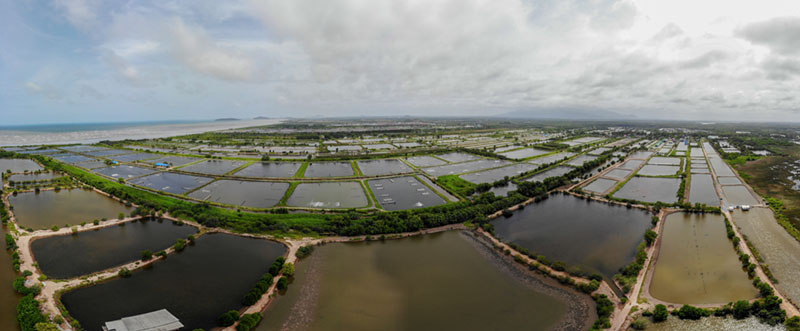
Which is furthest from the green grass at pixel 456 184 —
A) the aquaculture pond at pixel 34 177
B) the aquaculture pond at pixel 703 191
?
the aquaculture pond at pixel 34 177

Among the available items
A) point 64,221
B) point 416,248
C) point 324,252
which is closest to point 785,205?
point 416,248

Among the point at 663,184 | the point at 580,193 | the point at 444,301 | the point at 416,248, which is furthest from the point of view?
the point at 663,184

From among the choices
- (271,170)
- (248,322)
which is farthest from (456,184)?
(248,322)

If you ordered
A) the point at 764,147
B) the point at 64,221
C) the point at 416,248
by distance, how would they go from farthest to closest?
the point at 764,147, the point at 64,221, the point at 416,248

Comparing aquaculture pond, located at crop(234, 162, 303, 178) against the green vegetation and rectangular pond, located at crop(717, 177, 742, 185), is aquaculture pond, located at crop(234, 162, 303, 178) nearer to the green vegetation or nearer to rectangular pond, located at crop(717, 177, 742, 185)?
the green vegetation

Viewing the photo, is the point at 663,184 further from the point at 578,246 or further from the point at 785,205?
the point at 578,246

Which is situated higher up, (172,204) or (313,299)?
(172,204)
